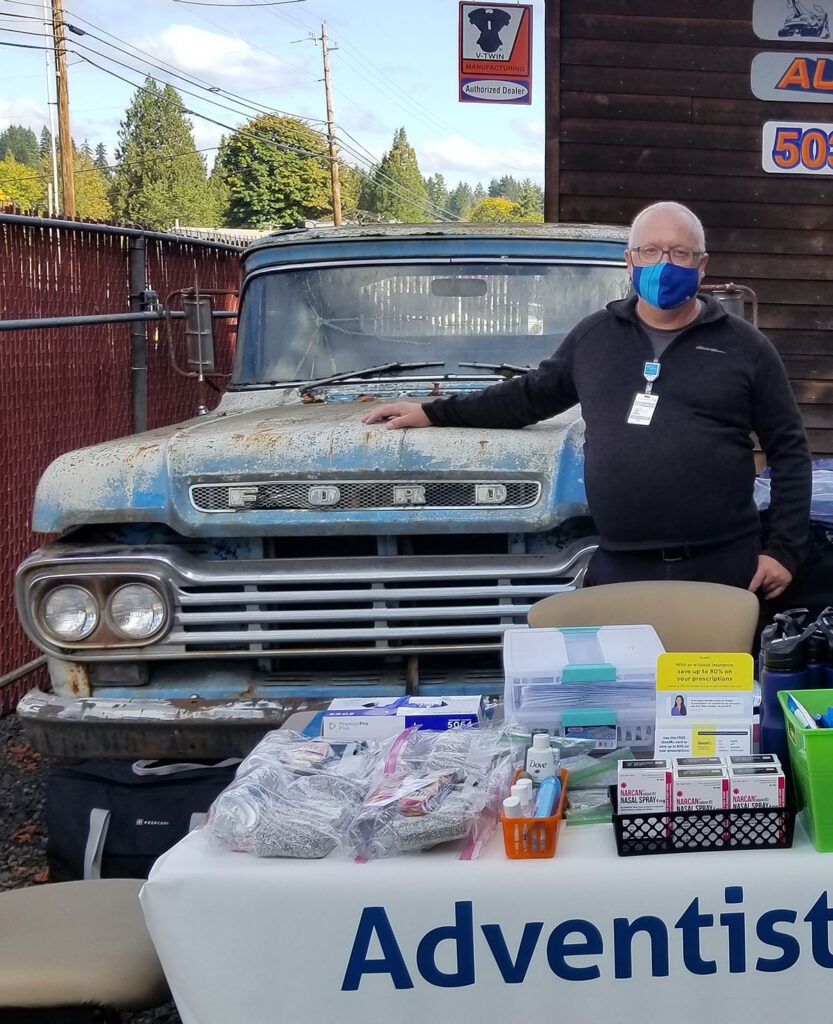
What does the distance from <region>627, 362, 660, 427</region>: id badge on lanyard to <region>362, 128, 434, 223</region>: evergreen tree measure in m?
82.7

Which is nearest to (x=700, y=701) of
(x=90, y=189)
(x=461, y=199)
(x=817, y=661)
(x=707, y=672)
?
(x=707, y=672)

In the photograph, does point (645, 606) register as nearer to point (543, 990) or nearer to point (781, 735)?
point (781, 735)

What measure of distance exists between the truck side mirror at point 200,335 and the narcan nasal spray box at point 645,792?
3444 mm

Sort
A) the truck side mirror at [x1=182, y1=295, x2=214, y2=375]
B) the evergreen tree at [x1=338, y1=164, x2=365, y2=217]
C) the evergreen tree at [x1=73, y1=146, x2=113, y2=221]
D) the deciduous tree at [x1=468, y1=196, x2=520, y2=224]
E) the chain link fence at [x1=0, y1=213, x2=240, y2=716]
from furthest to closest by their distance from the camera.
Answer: the deciduous tree at [x1=468, y1=196, x2=520, y2=224] → the evergreen tree at [x1=73, y1=146, x2=113, y2=221] → the evergreen tree at [x1=338, y1=164, x2=365, y2=217] → the chain link fence at [x1=0, y1=213, x2=240, y2=716] → the truck side mirror at [x1=182, y1=295, x2=214, y2=375]

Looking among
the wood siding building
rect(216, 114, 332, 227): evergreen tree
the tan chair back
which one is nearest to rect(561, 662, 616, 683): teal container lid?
the tan chair back

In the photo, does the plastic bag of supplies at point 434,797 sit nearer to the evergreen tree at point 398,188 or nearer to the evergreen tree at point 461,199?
the evergreen tree at point 398,188

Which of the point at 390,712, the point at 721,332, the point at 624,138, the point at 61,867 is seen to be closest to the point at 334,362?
the point at 721,332

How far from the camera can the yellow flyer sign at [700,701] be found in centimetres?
191

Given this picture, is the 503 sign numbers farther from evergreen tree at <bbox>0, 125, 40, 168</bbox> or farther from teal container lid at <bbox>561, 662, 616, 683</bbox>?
evergreen tree at <bbox>0, 125, 40, 168</bbox>

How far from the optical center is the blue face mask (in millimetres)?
2959

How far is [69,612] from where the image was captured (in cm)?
326

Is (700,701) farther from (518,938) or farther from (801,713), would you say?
(518,938)

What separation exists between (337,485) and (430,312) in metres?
1.30

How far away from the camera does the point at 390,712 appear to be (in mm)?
2219
